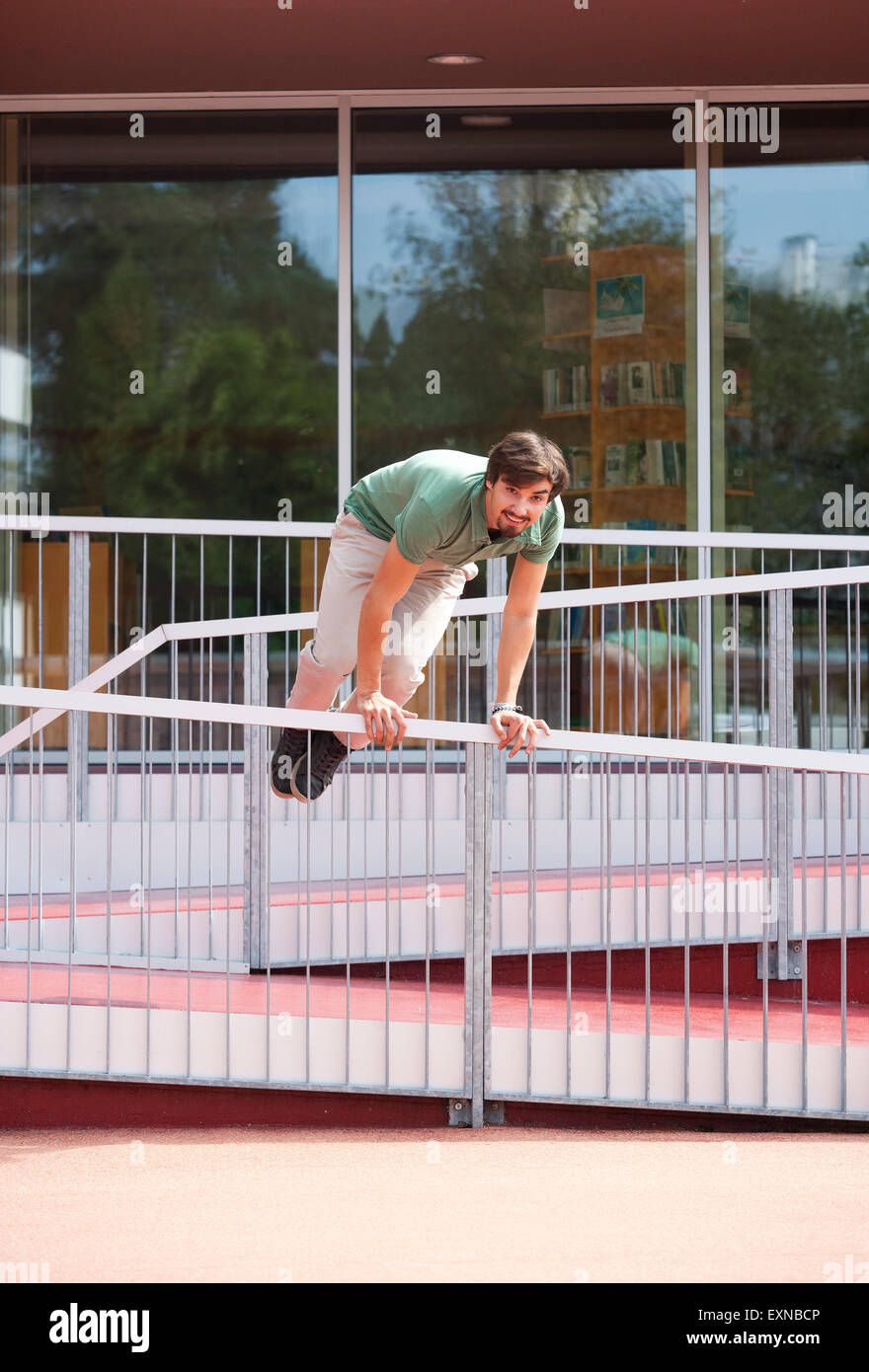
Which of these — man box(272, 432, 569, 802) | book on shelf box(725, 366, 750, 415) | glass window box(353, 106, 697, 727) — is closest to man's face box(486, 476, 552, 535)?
man box(272, 432, 569, 802)

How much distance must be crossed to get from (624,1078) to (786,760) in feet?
3.34

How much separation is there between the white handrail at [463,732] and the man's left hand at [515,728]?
4 centimetres

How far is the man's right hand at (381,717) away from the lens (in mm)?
3893

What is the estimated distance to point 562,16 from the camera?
23.2 feet

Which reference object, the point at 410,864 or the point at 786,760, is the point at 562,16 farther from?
the point at 786,760

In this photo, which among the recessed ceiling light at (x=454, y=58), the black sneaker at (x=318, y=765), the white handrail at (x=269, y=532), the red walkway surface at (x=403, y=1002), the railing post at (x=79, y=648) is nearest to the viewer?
the black sneaker at (x=318, y=765)

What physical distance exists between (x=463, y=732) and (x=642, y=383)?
4.53 metres

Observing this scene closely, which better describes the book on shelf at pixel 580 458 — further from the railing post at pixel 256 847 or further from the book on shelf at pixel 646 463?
the railing post at pixel 256 847

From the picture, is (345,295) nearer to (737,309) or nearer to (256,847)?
(737,309)

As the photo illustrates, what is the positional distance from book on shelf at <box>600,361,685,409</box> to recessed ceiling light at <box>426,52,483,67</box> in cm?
168

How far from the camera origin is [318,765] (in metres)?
4.34

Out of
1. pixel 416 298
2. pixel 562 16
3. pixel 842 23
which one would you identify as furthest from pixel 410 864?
pixel 842 23

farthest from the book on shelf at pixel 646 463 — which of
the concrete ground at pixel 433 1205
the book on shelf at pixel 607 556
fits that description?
the concrete ground at pixel 433 1205

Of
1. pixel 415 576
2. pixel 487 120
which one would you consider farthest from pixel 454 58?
pixel 415 576
